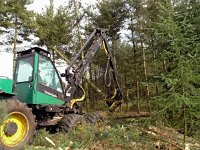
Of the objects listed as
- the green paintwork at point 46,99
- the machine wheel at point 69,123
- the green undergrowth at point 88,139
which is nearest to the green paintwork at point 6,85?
the green paintwork at point 46,99

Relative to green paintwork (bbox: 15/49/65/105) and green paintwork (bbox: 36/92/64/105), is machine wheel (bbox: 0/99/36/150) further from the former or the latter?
green paintwork (bbox: 36/92/64/105)

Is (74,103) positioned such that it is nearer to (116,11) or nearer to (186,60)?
(186,60)

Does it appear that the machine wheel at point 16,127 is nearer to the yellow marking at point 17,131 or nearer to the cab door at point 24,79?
the yellow marking at point 17,131

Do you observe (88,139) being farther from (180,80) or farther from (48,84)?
(180,80)

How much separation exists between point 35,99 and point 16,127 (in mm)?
1527

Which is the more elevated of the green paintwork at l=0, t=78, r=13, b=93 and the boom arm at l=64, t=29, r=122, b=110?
the boom arm at l=64, t=29, r=122, b=110

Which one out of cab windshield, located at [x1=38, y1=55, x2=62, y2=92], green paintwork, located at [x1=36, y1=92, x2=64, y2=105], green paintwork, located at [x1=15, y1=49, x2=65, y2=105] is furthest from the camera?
cab windshield, located at [x1=38, y1=55, x2=62, y2=92]

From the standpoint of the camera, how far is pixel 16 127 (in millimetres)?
7820

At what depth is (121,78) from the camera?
35.4 metres

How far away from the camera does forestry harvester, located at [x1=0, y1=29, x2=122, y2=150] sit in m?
7.70

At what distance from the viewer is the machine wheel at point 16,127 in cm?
749

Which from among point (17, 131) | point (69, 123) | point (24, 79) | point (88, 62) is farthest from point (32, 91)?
point (88, 62)

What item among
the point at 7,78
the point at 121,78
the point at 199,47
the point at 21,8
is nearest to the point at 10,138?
the point at 7,78

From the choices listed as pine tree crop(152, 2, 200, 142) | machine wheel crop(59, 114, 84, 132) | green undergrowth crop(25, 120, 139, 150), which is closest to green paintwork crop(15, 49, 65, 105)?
machine wheel crop(59, 114, 84, 132)
